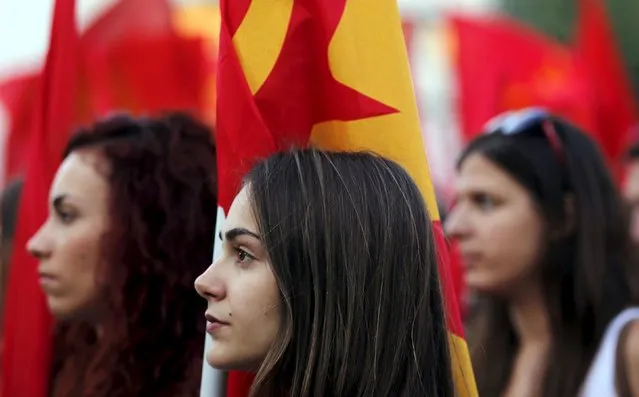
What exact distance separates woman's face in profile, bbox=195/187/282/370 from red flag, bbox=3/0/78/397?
1.12 meters

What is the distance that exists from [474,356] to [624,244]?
20.1 inches

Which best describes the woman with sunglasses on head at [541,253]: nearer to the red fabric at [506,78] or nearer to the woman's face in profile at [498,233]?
the woman's face in profile at [498,233]

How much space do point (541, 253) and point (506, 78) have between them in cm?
261

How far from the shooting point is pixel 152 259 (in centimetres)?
299

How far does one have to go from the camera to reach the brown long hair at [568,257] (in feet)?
10.6

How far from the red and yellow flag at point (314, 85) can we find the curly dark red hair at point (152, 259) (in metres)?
0.58

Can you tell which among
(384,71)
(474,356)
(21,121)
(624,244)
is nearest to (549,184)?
(624,244)

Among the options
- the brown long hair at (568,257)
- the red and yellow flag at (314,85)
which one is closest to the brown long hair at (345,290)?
the red and yellow flag at (314,85)

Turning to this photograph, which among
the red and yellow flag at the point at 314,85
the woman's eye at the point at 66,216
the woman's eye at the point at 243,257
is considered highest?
the red and yellow flag at the point at 314,85

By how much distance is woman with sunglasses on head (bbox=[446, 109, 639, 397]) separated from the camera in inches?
128

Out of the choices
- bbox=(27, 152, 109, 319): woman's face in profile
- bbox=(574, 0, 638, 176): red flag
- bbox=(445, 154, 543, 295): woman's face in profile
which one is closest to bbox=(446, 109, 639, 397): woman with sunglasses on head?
bbox=(445, 154, 543, 295): woman's face in profile

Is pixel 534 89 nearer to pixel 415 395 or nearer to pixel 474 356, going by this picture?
pixel 474 356

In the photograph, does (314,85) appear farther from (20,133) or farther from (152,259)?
(20,133)

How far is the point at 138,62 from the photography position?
17.5 ft
